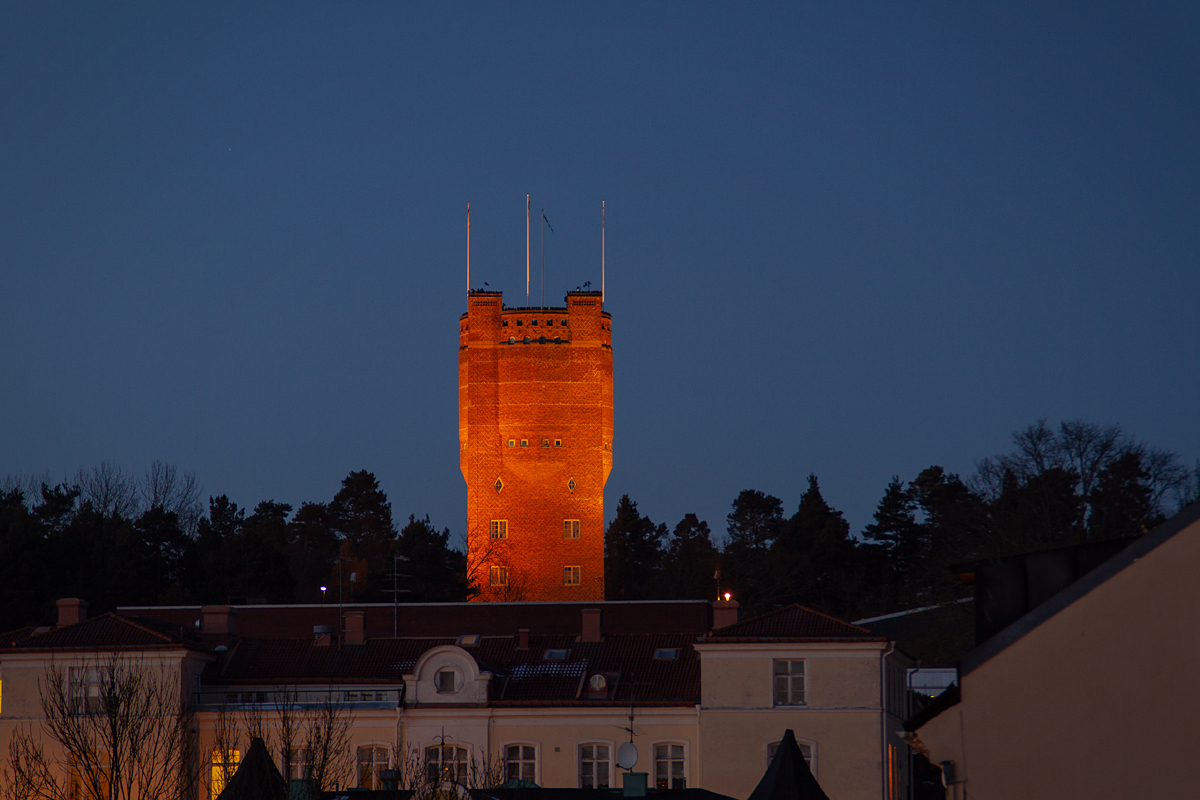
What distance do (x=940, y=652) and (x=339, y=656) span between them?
22184 millimetres

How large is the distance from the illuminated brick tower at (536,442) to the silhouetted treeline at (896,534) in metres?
5.94

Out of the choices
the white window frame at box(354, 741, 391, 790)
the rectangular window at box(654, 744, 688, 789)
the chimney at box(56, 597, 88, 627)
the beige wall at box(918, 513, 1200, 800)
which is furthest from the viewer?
the chimney at box(56, 597, 88, 627)

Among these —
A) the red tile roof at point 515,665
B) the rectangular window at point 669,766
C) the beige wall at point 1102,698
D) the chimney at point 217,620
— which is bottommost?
the rectangular window at point 669,766

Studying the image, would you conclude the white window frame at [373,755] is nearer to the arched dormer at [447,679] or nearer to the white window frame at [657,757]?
the arched dormer at [447,679]

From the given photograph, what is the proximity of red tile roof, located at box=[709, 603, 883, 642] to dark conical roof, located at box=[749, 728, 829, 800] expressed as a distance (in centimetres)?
789

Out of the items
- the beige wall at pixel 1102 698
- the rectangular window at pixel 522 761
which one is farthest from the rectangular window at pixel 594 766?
the beige wall at pixel 1102 698

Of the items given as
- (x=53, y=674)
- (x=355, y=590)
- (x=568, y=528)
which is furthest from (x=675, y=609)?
(x=568, y=528)

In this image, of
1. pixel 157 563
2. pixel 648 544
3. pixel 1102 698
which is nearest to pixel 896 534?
pixel 648 544

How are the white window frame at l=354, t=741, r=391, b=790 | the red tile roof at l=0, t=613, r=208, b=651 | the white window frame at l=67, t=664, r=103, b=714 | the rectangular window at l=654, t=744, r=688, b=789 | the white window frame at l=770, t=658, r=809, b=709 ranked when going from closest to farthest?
1. the white window frame at l=770, t=658, r=809, b=709
2. the rectangular window at l=654, t=744, r=688, b=789
3. the white window frame at l=354, t=741, r=391, b=790
4. the white window frame at l=67, t=664, r=103, b=714
5. the red tile roof at l=0, t=613, r=208, b=651

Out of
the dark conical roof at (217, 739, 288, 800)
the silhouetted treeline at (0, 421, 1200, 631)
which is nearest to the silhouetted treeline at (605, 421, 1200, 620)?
the silhouetted treeline at (0, 421, 1200, 631)

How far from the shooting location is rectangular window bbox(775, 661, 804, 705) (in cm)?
4184

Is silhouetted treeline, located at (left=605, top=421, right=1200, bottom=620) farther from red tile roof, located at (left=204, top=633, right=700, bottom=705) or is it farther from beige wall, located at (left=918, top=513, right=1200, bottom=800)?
beige wall, located at (left=918, top=513, right=1200, bottom=800)

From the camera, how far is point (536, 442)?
91.6 metres

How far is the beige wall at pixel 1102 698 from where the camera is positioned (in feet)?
36.6
